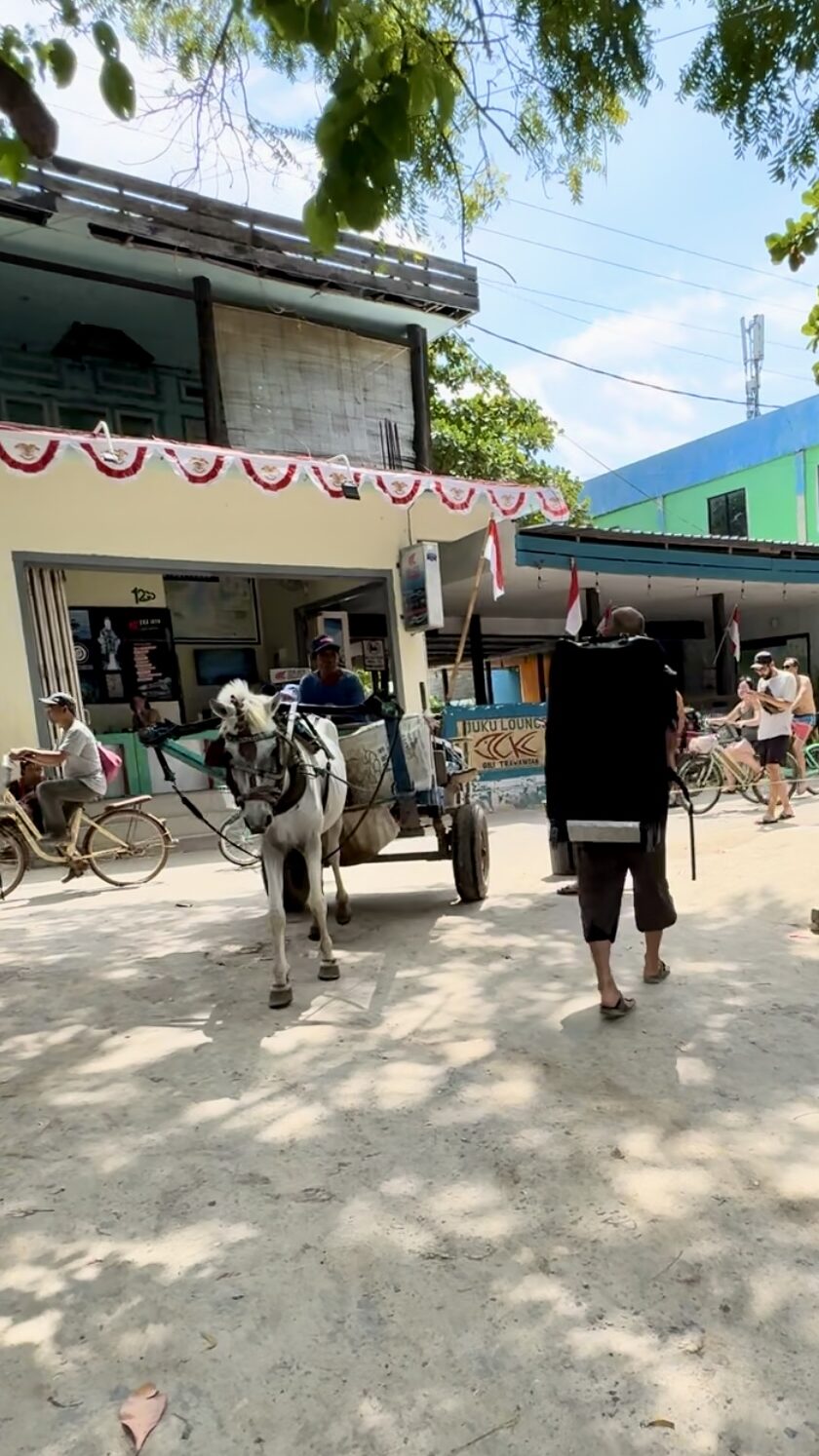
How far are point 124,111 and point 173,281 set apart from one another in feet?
33.2

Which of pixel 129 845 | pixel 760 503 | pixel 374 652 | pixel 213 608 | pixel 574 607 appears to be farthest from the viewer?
pixel 760 503

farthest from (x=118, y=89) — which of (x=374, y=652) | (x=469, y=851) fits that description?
(x=374, y=652)

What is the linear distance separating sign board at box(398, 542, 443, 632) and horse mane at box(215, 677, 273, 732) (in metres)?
7.41

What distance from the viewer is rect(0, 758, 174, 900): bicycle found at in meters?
7.58

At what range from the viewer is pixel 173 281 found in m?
11.2

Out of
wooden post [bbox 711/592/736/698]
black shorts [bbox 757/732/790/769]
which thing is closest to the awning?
black shorts [bbox 757/732/790/769]

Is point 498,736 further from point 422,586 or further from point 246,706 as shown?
point 246,706

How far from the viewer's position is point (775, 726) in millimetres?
9188

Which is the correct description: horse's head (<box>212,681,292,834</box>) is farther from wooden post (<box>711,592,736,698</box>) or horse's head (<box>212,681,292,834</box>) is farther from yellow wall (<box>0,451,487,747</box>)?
wooden post (<box>711,592,736,698</box>)

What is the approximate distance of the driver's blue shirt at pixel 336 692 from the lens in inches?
242

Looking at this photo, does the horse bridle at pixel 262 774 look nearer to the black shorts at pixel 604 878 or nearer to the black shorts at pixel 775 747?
the black shorts at pixel 604 878

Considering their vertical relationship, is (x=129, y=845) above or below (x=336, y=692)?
below

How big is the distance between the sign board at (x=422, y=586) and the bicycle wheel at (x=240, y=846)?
4.25m

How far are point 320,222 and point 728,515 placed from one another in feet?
75.2
